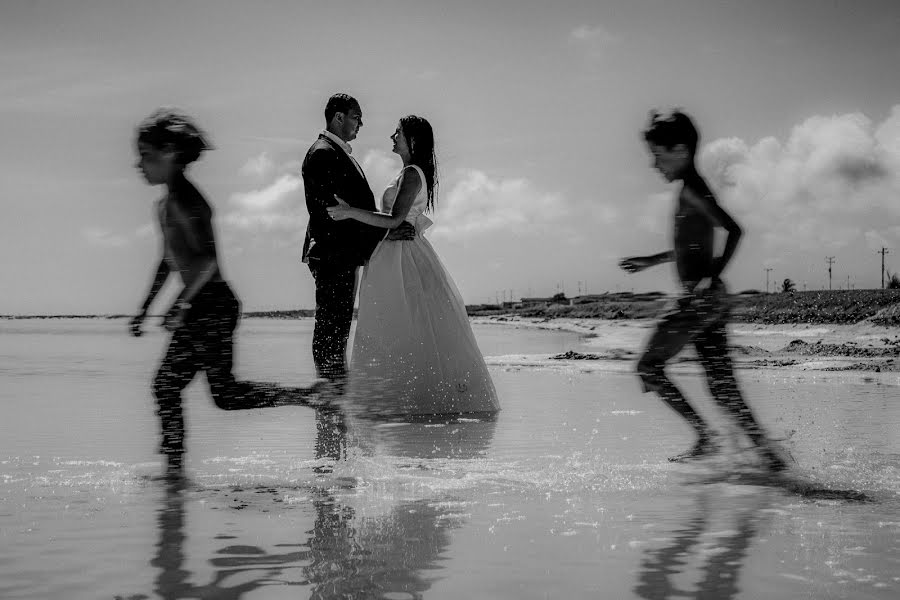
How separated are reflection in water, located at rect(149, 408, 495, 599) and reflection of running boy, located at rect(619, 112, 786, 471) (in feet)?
5.67

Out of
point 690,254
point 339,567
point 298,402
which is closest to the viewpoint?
point 339,567

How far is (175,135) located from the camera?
5.49 meters

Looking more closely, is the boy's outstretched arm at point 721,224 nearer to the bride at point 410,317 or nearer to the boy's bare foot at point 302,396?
the boy's bare foot at point 302,396

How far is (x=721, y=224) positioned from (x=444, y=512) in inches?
87.5

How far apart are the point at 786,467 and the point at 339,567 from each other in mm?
3105

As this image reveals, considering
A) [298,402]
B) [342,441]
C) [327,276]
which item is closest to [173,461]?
[298,402]

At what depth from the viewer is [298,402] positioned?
5961mm

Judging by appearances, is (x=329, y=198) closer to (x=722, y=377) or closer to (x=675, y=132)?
(x=675, y=132)

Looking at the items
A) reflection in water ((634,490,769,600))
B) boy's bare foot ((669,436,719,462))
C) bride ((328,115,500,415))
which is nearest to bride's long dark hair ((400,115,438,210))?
bride ((328,115,500,415))

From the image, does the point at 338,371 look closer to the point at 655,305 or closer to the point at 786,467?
the point at 655,305

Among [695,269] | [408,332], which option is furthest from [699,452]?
[408,332]

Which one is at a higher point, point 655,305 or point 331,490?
point 655,305

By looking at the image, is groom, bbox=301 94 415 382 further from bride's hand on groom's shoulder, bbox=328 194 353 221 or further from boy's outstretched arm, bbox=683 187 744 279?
boy's outstretched arm, bbox=683 187 744 279

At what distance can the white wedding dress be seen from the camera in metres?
7.71
